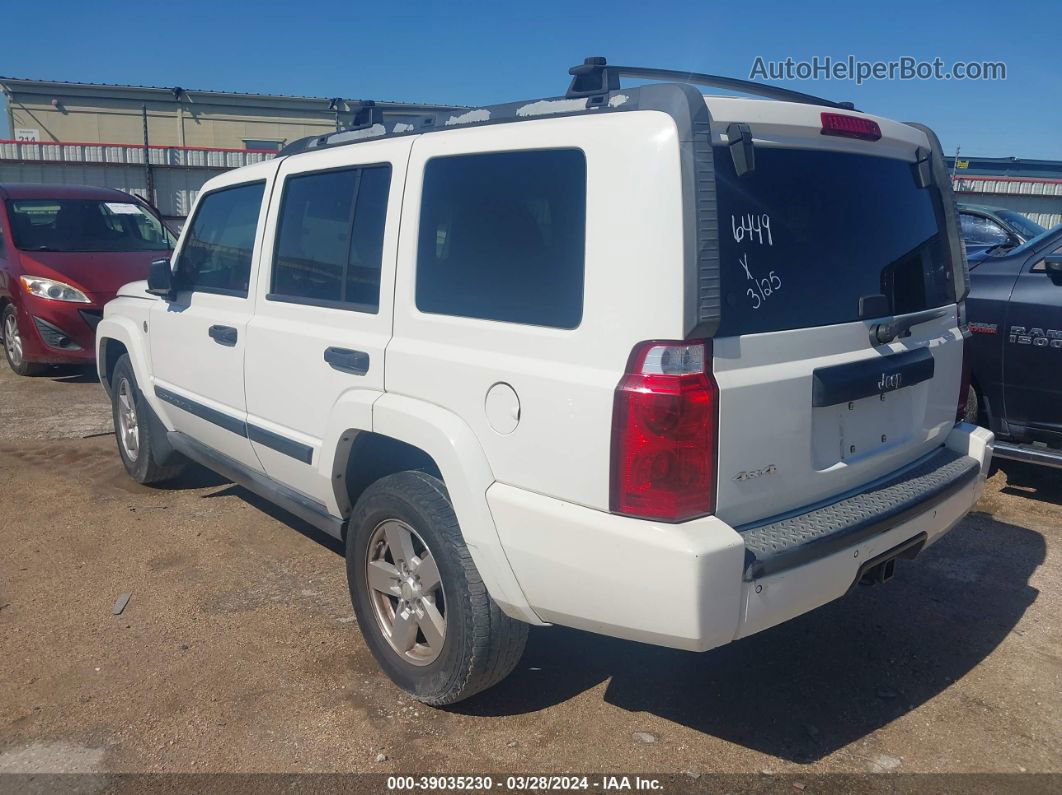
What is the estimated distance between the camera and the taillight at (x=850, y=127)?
107 inches

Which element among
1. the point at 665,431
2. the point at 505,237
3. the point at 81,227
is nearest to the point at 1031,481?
the point at 665,431

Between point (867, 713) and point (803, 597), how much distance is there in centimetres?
90

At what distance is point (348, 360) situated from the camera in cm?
324

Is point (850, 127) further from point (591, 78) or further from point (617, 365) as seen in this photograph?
point (617, 365)

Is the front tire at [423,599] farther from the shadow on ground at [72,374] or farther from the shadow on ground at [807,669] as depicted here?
the shadow on ground at [72,374]

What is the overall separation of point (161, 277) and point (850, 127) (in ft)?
11.1

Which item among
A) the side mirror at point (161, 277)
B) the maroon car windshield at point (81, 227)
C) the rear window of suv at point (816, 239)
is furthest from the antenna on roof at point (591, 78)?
the maroon car windshield at point (81, 227)

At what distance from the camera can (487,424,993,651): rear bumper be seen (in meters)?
2.30

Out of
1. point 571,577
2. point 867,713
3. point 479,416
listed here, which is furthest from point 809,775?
point 479,416

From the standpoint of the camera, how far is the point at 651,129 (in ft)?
7.69

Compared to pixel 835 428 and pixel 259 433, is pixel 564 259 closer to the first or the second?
pixel 835 428

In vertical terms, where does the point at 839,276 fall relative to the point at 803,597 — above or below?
above

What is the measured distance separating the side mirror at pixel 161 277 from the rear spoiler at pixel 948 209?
11.6ft

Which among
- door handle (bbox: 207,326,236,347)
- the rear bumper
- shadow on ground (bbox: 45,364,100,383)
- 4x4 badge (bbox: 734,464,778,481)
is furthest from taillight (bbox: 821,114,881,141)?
shadow on ground (bbox: 45,364,100,383)
